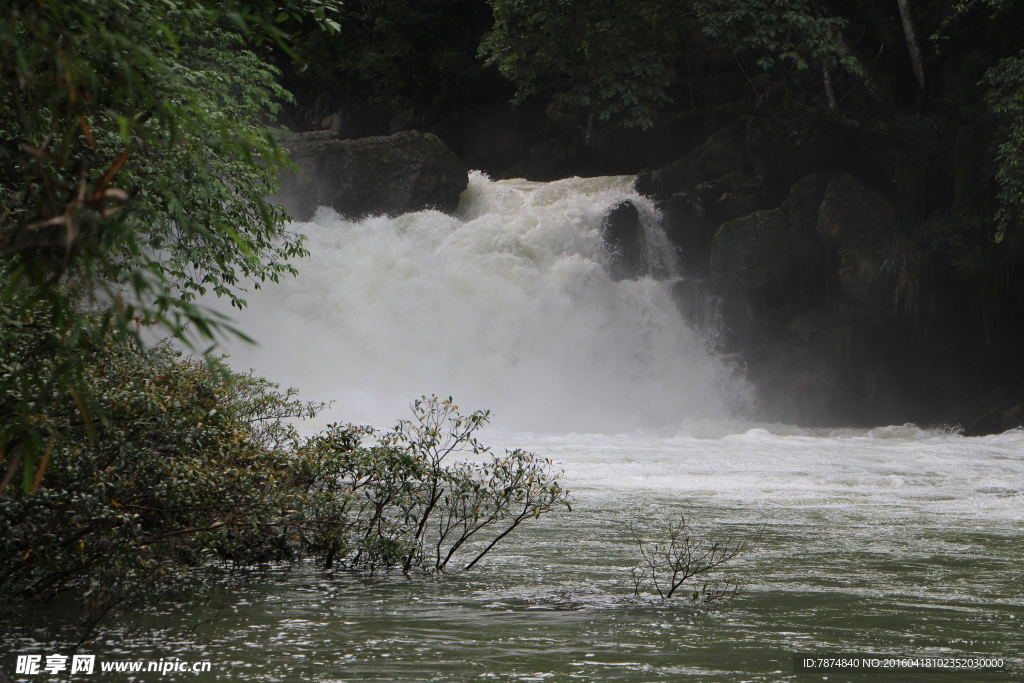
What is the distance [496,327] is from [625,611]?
→ 19.1 m

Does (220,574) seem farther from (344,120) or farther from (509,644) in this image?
(344,120)

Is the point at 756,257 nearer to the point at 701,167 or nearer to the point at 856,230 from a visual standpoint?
the point at 856,230

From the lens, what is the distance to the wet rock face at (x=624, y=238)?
26.5 m

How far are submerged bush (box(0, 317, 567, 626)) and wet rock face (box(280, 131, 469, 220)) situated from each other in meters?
20.5

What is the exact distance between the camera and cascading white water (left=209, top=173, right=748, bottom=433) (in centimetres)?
2498

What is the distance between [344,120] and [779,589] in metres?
28.2

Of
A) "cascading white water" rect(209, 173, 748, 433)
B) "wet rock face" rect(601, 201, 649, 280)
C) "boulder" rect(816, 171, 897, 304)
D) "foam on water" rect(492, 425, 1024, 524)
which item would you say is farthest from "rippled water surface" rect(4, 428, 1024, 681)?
"wet rock face" rect(601, 201, 649, 280)

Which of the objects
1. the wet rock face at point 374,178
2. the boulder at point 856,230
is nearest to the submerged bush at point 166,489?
the boulder at point 856,230

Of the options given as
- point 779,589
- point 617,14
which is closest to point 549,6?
point 617,14

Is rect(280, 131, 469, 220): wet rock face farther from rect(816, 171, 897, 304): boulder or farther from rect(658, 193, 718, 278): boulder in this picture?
rect(816, 171, 897, 304): boulder

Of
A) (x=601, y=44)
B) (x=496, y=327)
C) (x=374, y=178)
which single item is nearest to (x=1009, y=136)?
(x=601, y=44)

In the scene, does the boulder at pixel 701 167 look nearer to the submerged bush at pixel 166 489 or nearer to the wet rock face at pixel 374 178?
the wet rock face at pixel 374 178

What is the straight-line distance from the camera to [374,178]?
91.8 feet

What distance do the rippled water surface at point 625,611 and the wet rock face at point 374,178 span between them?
17652 mm
